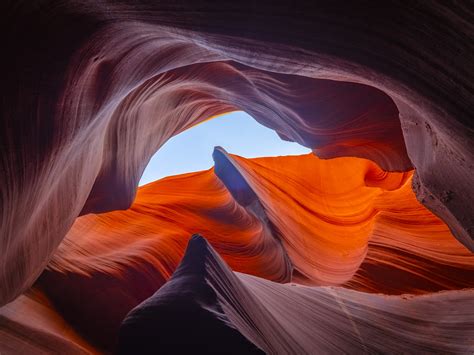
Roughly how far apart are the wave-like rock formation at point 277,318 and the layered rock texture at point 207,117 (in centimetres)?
1

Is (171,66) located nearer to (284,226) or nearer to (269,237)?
(269,237)

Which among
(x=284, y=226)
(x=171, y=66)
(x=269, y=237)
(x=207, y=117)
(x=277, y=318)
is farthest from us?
(x=284, y=226)

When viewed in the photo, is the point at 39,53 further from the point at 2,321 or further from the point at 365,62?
the point at 2,321

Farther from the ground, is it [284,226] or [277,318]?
[284,226]

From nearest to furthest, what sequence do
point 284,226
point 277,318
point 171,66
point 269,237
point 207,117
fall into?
point 277,318
point 171,66
point 207,117
point 269,237
point 284,226

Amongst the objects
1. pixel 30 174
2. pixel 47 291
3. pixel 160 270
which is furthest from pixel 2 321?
pixel 160 270

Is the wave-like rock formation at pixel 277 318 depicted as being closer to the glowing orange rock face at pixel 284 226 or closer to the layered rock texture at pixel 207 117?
the layered rock texture at pixel 207 117

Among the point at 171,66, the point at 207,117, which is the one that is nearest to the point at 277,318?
the point at 171,66

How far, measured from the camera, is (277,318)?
2008 mm

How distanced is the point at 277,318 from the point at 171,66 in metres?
1.83

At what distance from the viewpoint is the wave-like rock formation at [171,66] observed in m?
1.04

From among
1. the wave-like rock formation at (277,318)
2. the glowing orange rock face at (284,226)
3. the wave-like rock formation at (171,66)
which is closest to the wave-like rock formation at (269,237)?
the glowing orange rock face at (284,226)

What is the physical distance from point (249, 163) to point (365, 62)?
6688 millimetres

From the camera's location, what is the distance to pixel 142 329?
1519 mm
